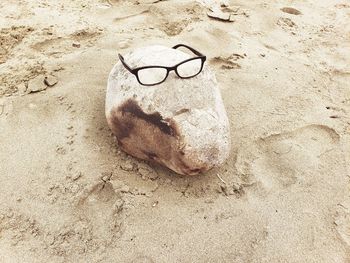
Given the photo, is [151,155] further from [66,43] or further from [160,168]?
[66,43]

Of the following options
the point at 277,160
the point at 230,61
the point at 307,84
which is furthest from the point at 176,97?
the point at 307,84

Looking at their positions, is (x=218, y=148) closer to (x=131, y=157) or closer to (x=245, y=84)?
(x=131, y=157)

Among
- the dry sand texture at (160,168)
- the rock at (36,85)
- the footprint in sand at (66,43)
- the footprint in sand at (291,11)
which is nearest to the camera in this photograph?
the dry sand texture at (160,168)

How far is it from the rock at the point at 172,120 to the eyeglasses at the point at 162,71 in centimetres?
3

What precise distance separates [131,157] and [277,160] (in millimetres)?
860

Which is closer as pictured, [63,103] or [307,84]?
[63,103]

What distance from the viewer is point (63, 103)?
7.46 ft

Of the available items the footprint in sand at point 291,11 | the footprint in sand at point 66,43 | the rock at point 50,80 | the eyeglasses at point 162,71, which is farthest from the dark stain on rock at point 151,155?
the footprint in sand at point 291,11

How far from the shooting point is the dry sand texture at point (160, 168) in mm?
1719

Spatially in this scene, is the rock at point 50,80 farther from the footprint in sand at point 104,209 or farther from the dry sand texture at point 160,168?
the footprint in sand at point 104,209

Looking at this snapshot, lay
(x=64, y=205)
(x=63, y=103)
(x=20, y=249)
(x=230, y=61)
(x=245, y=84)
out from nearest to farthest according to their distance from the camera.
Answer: (x=20, y=249)
(x=64, y=205)
(x=63, y=103)
(x=245, y=84)
(x=230, y=61)

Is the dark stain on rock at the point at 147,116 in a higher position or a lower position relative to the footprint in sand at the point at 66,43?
higher

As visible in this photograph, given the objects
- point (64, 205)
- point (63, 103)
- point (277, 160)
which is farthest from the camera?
point (63, 103)

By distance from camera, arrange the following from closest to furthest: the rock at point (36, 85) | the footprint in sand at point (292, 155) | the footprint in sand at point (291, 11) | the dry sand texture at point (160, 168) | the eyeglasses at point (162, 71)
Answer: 1. the dry sand texture at point (160, 168)
2. the eyeglasses at point (162, 71)
3. the footprint in sand at point (292, 155)
4. the rock at point (36, 85)
5. the footprint in sand at point (291, 11)
